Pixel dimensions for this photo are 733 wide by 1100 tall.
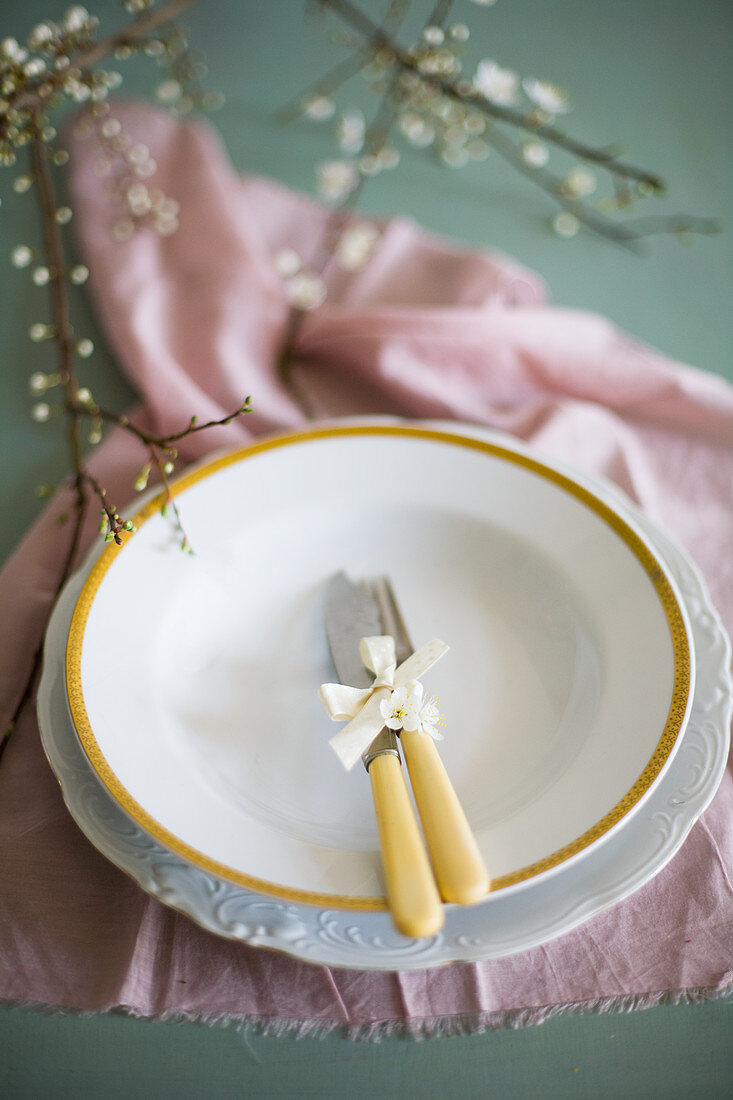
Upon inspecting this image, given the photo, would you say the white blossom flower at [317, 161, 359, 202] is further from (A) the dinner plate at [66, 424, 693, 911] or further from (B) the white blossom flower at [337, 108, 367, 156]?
(A) the dinner plate at [66, 424, 693, 911]

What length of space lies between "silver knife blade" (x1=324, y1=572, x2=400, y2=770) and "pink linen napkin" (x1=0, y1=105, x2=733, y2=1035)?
17 centimetres

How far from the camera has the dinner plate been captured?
1.49 feet

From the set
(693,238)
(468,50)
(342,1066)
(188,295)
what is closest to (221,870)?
(342,1066)

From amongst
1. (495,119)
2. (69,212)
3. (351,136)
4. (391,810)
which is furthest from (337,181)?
(391,810)

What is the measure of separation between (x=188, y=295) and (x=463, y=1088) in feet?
2.23

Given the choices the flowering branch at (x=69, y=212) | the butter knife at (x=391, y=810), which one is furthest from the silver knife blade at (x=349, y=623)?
the flowering branch at (x=69, y=212)

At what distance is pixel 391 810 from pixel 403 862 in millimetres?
30

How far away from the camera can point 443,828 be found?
408 mm

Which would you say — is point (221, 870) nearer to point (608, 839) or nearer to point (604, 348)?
point (608, 839)

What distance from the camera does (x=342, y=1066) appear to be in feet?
1.46

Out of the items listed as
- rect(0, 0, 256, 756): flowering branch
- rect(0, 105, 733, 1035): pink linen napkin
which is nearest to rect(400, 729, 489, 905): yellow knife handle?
rect(0, 105, 733, 1035): pink linen napkin

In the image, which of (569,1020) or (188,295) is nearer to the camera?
(569,1020)

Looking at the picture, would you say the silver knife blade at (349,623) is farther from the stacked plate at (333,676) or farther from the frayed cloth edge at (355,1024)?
the frayed cloth edge at (355,1024)

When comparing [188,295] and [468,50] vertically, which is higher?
[468,50]
